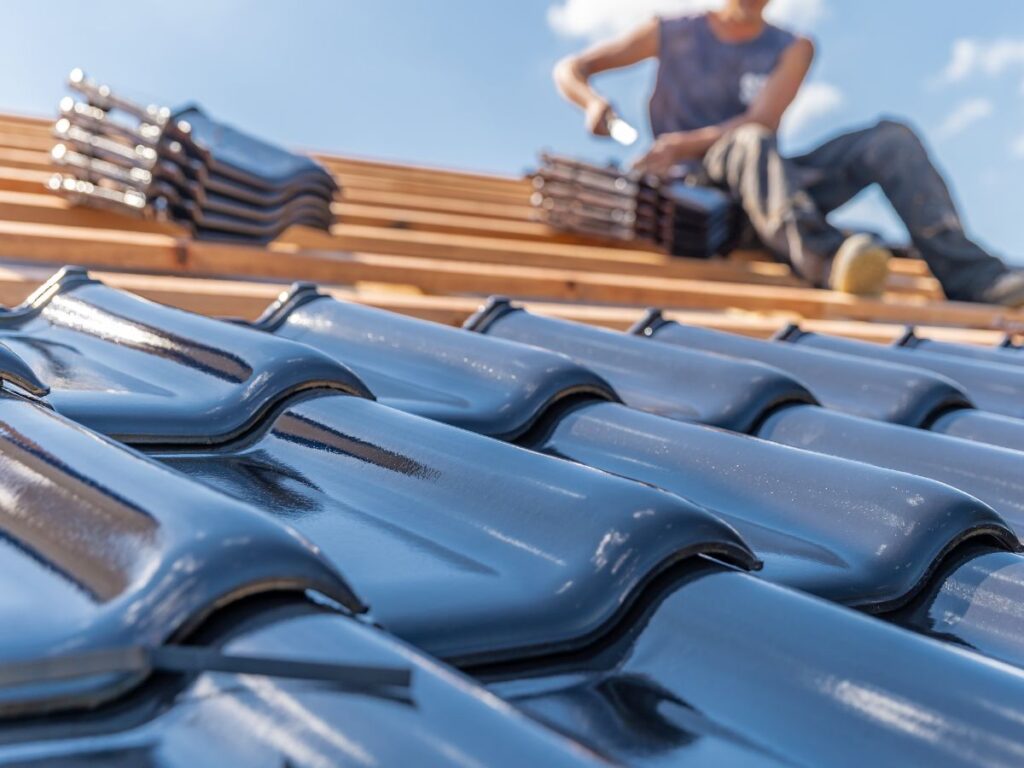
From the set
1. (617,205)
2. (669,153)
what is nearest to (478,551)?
(617,205)

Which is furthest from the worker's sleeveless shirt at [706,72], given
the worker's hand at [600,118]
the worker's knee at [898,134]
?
the worker's knee at [898,134]

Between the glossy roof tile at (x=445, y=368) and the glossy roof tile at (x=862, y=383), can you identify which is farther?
the glossy roof tile at (x=862, y=383)

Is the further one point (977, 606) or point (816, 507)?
point (816, 507)

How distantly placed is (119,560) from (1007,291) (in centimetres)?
511

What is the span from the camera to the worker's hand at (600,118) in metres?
6.25

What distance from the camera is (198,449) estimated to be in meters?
1.23

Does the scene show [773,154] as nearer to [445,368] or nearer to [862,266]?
[862,266]

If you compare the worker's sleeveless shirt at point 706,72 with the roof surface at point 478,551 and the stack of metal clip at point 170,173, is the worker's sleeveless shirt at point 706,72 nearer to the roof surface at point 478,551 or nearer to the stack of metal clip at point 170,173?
the stack of metal clip at point 170,173

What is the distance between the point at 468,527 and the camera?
974mm

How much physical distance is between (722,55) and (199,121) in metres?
3.52

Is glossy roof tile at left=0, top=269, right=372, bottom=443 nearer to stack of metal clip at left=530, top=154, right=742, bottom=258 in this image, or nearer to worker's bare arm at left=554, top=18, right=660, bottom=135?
stack of metal clip at left=530, top=154, right=742, bottom=258

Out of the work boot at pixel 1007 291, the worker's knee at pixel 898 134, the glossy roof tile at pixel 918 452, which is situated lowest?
the glossy roof tile at pixel 918 452

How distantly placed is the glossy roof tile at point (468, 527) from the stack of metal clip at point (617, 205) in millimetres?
3894

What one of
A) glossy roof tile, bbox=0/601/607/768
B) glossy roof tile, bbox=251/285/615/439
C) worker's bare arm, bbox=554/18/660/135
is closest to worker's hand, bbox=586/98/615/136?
worker's bare arm, bbox=554/18/660/135
